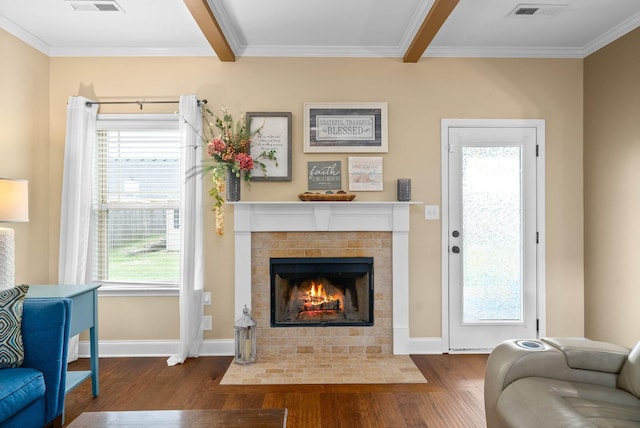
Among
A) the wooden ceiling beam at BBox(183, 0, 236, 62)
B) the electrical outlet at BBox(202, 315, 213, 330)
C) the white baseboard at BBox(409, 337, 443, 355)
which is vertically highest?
the wooden ceiling beam at BBox(183, 0, 236, 62)

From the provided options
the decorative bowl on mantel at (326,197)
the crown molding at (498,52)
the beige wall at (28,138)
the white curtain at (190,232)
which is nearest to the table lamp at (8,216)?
the beige wall at (28,138)

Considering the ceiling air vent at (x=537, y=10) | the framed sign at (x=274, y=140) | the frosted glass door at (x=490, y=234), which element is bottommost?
the frosted glass door at (x=490, y=234)

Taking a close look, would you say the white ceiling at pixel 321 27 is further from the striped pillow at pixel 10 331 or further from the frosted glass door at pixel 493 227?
the striped pillow at pixel 10 331

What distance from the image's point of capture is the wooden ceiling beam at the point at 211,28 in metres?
2.62

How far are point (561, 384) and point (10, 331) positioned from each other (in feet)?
8.71

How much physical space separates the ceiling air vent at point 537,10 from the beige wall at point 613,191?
0.67 m

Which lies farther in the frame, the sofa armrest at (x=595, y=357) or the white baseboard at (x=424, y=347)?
the white baseboard at (x=424, y=347)

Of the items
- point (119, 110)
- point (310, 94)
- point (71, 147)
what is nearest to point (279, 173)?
point (310, 94)

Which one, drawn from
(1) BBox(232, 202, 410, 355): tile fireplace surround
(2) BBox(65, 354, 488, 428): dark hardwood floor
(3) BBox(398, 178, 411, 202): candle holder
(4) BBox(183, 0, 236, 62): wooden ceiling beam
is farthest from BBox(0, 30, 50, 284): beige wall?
(3) BBox(398, 178, 411, 202): candle holder

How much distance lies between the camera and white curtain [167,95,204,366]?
11.1ft

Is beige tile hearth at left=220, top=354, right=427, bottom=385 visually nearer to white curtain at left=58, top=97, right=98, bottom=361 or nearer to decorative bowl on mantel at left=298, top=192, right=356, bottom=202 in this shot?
decorative bowl on mantel at left=298, top=192, right=356, bottom=202

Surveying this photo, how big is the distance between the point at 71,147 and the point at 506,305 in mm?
3918

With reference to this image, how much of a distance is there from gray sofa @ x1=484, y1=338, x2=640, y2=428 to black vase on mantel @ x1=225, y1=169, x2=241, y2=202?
2.28m

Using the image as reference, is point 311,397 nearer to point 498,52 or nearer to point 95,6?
point 95,6
